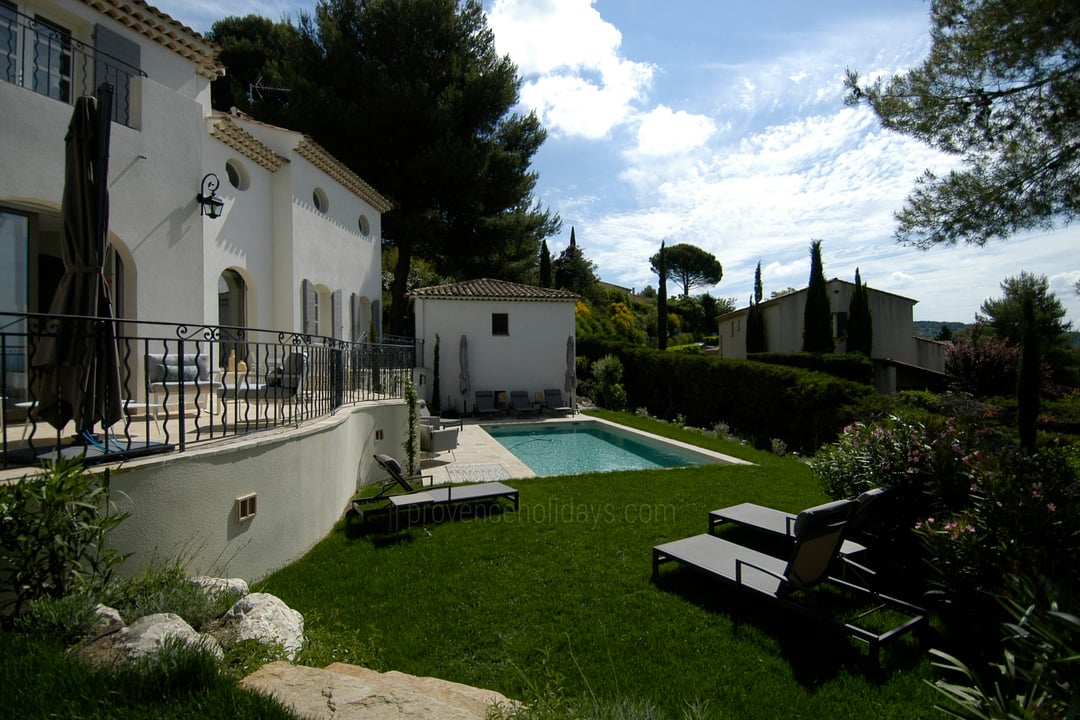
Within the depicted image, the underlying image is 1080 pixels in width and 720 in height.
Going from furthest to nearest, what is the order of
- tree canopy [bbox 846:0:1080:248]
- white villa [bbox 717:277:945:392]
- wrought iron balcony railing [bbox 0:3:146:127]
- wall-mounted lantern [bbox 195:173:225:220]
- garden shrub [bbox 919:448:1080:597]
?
1. white villa [bbox 717:277:945:392]
2. wall-mounted lantern [bbox 195:173:225:220]
3. wrought iron balcony railing [bbox 0:3:146:127]
4. tree canopy [bbox 846:0:1080:248]
5. garden shrub [bbox 919:448:1080:597]

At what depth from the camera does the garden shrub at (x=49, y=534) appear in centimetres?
327

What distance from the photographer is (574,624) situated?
4691 millimetres

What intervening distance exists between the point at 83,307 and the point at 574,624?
16.0 feet

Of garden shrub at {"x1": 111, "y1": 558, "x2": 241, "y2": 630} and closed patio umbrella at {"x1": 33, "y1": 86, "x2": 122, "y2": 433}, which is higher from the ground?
closed patio umbrella at {"x1": 33, "y1": 86, "x2": 122, "y2": 433}

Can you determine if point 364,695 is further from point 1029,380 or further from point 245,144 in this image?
point 1029,380

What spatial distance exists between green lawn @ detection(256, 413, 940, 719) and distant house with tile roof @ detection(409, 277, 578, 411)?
13.5 m

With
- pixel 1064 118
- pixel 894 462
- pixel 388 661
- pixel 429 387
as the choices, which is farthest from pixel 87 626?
pixel 429 387

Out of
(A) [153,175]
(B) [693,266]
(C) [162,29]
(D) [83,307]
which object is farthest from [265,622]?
(B) [693,266]

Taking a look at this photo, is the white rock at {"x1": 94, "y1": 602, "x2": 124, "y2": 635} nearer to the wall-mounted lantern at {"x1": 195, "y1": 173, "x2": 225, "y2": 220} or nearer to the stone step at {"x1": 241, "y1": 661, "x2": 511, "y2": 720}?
the stone step at {"x1": 241, "y1": 661, "x2": 511, "y2": 720}

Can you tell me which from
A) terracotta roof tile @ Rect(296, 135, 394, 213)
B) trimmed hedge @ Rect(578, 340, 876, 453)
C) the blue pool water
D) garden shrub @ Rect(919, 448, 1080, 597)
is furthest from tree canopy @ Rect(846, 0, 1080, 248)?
terracotta roof tile @ Rect(296, 135, 394, 213)

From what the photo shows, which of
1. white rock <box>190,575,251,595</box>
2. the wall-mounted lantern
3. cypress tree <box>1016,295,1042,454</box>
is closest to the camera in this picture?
white rock <box>190,575,251,595</box>

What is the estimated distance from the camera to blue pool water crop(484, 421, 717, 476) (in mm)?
13055

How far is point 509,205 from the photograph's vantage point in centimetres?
2552

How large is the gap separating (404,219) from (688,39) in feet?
55.0
